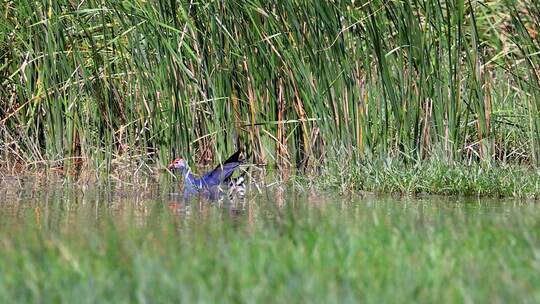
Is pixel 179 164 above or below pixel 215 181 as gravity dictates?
above

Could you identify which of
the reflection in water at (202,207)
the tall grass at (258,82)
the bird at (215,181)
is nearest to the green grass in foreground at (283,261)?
the reflection in water at (202,207)

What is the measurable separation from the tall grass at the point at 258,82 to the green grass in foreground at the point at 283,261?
264cm

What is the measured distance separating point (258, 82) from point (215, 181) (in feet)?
3.36

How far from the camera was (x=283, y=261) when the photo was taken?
4.07 metres

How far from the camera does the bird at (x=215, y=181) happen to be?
27.1 ft

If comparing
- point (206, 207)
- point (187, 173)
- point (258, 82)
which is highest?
point (258, 82)

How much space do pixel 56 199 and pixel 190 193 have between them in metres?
1.12

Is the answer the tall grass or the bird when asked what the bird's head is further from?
the tall grass

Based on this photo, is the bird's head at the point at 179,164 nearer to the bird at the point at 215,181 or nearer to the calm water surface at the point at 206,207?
the bird at the point at 215,181

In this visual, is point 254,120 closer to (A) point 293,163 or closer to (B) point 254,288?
(A) point 293,163

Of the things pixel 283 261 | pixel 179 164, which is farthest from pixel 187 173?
pixel 283 261

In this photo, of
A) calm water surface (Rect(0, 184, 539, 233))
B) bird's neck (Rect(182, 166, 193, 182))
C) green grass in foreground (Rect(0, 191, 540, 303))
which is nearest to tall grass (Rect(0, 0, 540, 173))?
bird's neck (Rect(182, 166, 193, 182))

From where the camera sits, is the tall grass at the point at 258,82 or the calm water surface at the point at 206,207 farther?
the tall grass at the point at 258,82

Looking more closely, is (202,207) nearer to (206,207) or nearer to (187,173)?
(206,207)
